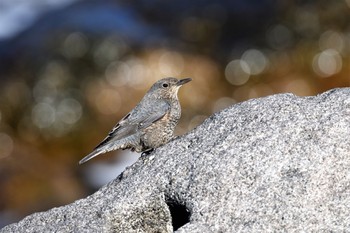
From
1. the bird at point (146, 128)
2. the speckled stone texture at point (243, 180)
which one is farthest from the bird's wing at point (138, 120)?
the speckled stone texture at point (243, 180)

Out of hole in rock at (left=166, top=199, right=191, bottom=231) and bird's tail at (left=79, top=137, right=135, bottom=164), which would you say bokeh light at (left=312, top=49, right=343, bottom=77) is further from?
hole in rock at (left=166, top=199, right=191, bottom=231)

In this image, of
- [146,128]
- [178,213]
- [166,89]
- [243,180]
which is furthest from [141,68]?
[243,180]

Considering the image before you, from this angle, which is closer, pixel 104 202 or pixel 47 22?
pixel 104 202

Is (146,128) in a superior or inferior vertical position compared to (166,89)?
inferior

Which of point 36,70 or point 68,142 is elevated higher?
point 36,70

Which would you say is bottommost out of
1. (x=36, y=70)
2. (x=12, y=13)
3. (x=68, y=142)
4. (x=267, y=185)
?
(x=267, y=185)

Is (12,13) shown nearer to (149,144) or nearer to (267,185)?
(149,144)

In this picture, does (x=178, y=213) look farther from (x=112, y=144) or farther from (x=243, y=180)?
(x=112, y=144)

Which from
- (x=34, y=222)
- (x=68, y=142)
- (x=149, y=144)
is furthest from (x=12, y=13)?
(x=34, y=222)
